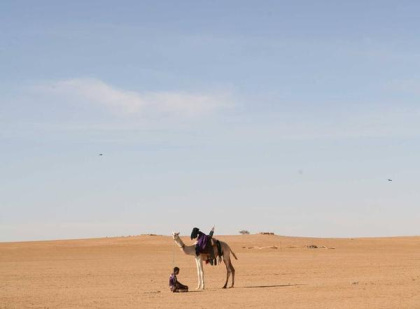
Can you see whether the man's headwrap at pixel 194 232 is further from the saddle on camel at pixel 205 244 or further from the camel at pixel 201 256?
the camel at pixel 201 256

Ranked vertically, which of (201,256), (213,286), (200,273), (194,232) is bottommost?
(213,286)

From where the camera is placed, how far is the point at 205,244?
23.4 m

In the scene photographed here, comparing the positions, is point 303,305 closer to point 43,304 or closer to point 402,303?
point 402,303

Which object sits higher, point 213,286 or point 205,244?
point 205,244

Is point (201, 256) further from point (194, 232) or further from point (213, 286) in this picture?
point (213, 286)

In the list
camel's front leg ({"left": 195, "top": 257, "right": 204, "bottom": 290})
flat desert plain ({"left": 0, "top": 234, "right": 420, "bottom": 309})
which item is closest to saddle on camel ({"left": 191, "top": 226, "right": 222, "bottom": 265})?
camel's front leg ({"left": 195, "top": 257, "right": 204, "bottom": 290})

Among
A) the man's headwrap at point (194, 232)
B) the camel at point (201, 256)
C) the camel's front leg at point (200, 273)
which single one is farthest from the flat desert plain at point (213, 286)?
the man's headwrap at point (194, 232)

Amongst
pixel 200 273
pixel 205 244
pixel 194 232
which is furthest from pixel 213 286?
pixel 194 232

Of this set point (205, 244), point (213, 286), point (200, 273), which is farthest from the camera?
point (213, 286)

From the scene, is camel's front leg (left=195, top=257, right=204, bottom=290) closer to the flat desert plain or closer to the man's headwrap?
the flat desert plain

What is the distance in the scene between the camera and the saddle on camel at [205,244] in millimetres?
23344

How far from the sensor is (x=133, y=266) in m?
35.8

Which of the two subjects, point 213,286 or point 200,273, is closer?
point 200,273

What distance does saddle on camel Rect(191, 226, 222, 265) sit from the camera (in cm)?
2334
